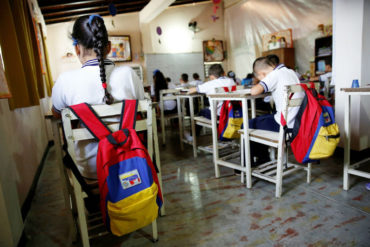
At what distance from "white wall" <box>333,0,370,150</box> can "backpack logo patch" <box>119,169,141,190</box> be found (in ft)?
7.74

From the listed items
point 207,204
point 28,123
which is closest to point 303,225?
point 207,204

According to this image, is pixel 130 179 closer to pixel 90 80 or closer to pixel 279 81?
pixel 90 80

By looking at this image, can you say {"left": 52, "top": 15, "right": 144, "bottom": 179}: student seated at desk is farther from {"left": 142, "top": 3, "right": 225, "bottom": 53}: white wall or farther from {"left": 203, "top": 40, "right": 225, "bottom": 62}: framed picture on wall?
{"left": 203, "top": 40, "right": 225, "bottom": 62}: framed picture on wall

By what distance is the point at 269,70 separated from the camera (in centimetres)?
218

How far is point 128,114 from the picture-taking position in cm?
127

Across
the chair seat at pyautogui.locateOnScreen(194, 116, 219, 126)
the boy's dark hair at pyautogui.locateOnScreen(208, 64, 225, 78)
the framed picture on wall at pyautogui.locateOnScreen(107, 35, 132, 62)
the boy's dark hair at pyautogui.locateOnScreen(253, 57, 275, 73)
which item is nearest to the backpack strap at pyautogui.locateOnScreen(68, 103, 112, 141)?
the boy's dark hair at pyautogui.locateOnScreen(253, 57, 275, 73)

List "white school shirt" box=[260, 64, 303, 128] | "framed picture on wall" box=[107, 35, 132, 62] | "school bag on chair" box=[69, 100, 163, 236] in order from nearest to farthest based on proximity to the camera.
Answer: "school bag on chair" box=[69, 100, 163, 236], "white school shirt" box=[260, 64, 303, 128], "framed picture on wall" box=[107, 35, 132, 62]

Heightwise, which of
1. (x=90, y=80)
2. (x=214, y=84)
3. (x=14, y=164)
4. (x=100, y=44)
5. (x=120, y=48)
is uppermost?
(x=120, y=48)

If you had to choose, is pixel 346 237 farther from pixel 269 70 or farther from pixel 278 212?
pixel 269 70

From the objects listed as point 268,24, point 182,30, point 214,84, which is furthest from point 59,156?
point 182,30

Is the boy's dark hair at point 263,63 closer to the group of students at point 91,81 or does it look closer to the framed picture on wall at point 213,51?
the group of students at point 91,81

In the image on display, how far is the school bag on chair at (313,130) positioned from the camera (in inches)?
65.7

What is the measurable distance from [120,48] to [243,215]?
23.6ft

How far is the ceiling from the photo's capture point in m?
6.16
